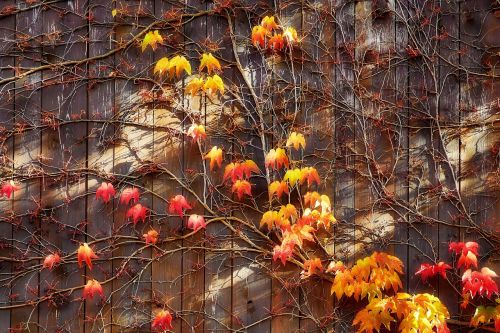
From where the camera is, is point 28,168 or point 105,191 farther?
point 28,168

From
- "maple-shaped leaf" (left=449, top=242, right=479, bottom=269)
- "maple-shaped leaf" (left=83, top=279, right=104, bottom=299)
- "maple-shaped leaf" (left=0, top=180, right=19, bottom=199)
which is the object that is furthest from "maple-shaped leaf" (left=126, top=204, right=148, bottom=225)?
"maple-shaped leaf" (left=449, top=242, right=479, bottom=269)

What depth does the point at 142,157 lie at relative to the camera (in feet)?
10.8

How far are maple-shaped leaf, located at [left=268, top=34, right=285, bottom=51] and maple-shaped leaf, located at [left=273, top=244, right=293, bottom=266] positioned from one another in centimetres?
102

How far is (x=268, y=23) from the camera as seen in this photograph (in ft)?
10.5

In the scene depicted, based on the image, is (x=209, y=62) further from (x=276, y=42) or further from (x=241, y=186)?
(x=241, y=186)

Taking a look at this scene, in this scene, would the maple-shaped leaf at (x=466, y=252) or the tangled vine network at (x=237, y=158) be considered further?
the tangled vine network at (x=237, y=158)

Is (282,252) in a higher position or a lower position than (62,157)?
lower

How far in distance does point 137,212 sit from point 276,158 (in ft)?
2.47

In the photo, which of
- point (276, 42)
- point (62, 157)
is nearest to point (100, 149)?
point (62, 157)

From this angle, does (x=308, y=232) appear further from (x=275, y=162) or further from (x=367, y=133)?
(x=367, y=133)

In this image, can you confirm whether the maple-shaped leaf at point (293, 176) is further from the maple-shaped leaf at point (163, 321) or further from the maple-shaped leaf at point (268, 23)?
the maple-shaped leaf at point (163, 321)

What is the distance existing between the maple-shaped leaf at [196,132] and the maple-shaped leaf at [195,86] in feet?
0.59

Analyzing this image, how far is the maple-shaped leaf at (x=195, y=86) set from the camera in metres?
3.21

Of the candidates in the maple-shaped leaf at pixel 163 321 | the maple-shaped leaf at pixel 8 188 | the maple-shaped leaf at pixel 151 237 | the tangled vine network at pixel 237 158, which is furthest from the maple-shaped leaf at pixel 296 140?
the maple-shaped leaf at pixel 8 188
